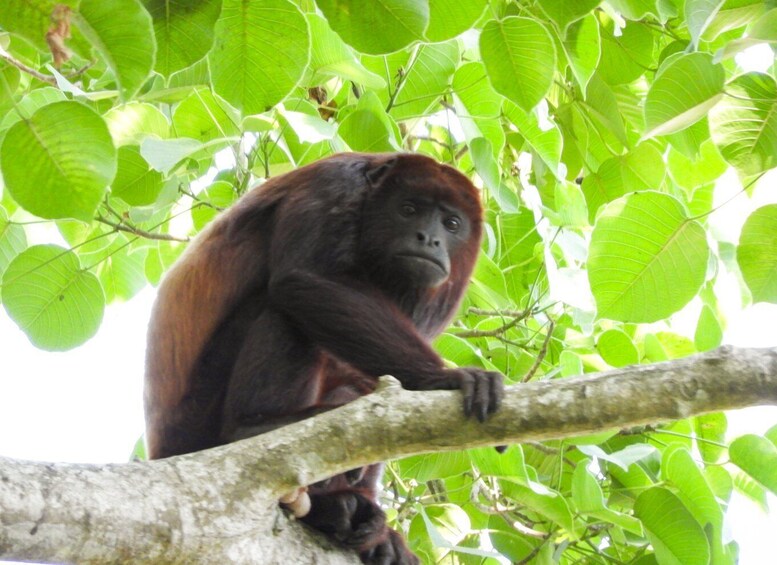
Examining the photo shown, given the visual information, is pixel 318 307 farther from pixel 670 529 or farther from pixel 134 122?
pixel 670 529

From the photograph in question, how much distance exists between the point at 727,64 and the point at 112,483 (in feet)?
9.63

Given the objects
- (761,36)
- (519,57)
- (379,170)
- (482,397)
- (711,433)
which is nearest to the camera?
(761,36)

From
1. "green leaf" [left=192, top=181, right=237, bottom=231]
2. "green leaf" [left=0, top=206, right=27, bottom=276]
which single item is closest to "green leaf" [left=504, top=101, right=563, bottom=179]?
"green leaf" [left=192, top=181, right=237, bottom=231]

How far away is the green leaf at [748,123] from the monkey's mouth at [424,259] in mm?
1118

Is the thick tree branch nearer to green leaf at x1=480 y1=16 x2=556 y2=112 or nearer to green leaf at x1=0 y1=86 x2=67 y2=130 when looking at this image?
green leaf at x1=480 y1=16 x2=556 y2=112

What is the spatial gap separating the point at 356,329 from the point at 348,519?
0.52 metres

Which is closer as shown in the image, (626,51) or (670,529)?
Result: (670,529)

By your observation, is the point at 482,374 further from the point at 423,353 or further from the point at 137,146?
the point at 137,146

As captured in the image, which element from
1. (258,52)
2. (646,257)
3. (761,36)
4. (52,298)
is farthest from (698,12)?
(52,298)

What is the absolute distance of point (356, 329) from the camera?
2.75 m

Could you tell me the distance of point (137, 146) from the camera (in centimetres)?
333

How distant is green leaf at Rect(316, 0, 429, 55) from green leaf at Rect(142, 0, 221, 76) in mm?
199

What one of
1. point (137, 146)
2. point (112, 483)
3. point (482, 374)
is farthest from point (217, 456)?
point (137, 146)

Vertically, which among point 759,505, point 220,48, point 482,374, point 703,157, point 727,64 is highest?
point 727,64
